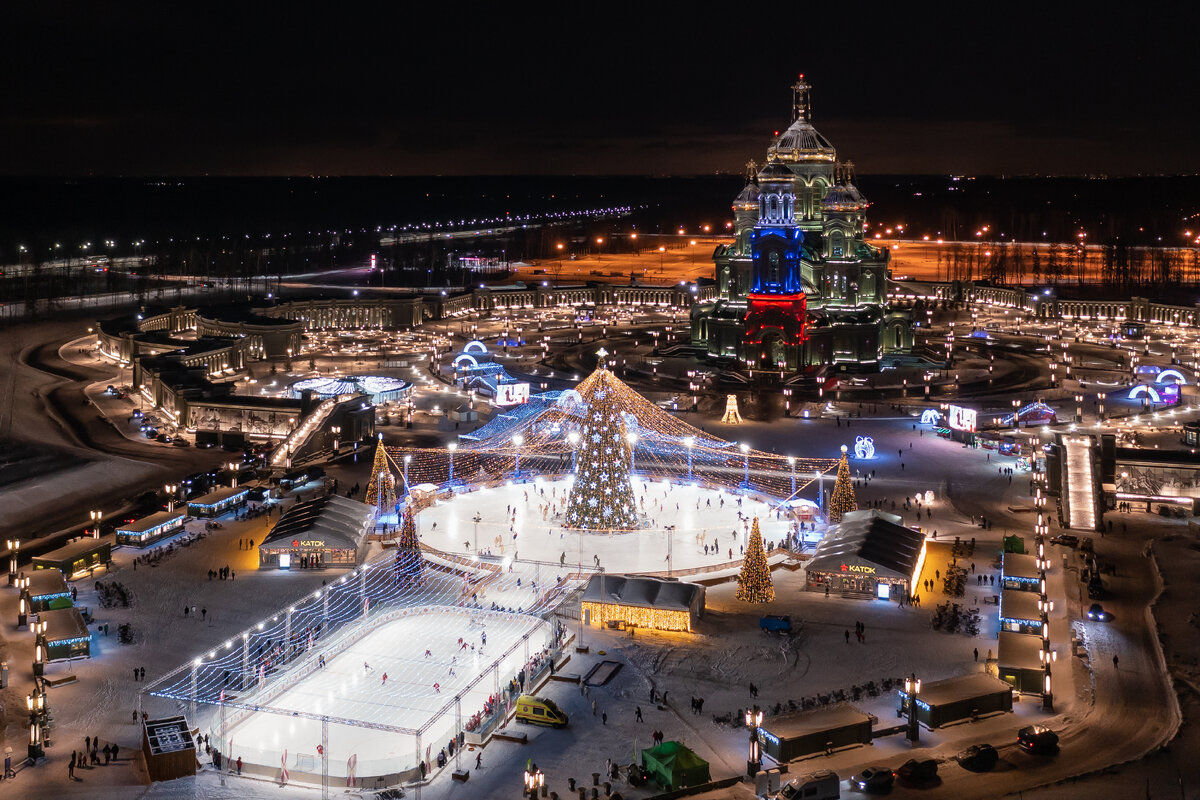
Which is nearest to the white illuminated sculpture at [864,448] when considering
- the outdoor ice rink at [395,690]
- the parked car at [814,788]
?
the outdoor ice rink at [395,690]

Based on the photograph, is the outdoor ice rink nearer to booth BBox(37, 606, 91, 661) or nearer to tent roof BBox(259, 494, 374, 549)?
tent roof BBox(259, 494, 374, 549)

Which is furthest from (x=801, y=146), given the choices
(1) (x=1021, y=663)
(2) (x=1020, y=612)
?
(1) (x=1021, y=663)

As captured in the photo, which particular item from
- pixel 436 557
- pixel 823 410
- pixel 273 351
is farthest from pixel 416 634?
pixel 273 351

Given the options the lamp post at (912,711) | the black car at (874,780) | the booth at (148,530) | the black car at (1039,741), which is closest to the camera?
the black car at (874,780)

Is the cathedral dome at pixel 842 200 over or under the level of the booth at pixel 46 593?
over

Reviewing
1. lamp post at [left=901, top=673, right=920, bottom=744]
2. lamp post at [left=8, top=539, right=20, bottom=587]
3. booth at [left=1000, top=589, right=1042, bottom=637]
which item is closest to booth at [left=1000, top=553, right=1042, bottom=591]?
booth at [left=1000, top=589, right=1042, bottom=637]

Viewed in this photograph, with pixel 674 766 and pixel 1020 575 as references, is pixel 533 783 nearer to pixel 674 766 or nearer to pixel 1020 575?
pixel 674 766

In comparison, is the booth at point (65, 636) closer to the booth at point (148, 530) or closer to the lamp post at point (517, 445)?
the booth at point (148, 530)
